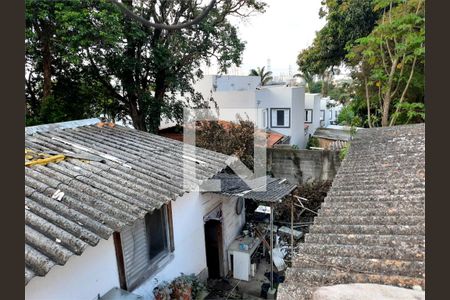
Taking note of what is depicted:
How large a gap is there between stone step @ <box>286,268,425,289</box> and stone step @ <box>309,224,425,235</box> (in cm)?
82

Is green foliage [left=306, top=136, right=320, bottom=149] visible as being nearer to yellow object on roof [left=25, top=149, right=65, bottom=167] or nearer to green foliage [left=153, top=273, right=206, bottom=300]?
green foliage [left=153, top=273, right=206, bottom=300]

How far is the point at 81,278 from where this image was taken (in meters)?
4.56

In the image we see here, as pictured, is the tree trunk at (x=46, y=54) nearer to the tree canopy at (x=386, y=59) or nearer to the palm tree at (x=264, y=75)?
the tree canopy at (x=386, y=59)

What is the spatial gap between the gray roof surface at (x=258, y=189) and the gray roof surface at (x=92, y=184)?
3.16 ft

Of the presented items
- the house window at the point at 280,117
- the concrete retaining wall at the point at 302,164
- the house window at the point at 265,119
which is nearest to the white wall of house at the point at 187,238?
the concrete retaining wall at the point at 302,164

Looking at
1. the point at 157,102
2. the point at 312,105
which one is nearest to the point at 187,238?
the point at 157,102

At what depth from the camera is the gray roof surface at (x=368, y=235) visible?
2.59m

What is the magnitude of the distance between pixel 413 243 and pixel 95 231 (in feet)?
11.9

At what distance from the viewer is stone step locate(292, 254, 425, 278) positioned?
255cm

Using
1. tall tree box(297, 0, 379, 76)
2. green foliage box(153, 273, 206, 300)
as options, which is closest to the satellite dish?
green foliage box(153, 273, 206, 300)

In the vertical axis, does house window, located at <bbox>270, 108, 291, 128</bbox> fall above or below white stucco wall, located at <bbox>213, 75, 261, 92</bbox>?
below

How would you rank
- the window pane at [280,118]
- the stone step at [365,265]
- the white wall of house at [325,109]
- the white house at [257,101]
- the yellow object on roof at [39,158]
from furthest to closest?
the white wall of house at [325,109] → the window pane at [280,118] → the white house at [257,101] → the yellow object on roof at [39,158] → the stone step at [365,265]

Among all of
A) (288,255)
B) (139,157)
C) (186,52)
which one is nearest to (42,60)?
(186,52)

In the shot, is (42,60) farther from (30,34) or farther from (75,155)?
(75,155)
